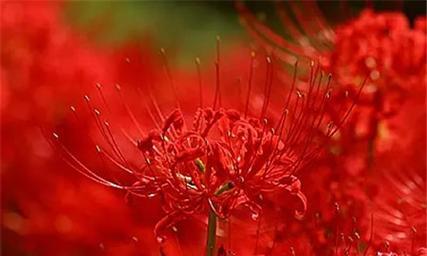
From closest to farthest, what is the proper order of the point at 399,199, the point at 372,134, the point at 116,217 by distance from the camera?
the point at 399,199
the point at 372,134
the point at 116,217

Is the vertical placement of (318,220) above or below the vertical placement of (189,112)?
below

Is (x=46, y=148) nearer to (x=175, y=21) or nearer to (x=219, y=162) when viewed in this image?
(x=219, y=162)

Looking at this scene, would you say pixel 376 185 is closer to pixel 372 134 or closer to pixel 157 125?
pixel 372 134

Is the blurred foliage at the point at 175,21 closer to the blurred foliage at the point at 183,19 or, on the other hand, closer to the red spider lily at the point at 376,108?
the blurred foliage at the point at 183,19

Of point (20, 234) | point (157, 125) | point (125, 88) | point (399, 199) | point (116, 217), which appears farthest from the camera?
point (125, 88)

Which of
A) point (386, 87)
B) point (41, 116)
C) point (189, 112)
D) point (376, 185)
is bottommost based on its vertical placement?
point (376, 185)

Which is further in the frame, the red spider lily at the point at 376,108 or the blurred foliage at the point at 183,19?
the blurred foliage at the point at 183,19

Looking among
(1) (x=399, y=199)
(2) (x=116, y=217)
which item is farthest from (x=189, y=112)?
(1) (x=399, y=199)

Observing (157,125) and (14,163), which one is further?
(14,163)

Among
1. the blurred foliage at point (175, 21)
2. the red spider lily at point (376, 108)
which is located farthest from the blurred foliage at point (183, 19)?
the red spider lily at point (376, 108)
